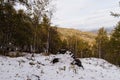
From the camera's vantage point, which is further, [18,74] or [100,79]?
[100,79]

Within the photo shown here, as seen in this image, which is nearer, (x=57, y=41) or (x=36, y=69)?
(x=36, y=69)

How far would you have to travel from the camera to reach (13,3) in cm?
3098

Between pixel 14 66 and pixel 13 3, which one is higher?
pixel 13 3

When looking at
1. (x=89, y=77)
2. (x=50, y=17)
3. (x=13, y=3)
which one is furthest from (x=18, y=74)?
(x=50, y=17)

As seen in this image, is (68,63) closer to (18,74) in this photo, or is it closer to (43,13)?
(18,74)

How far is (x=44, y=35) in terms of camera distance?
7119cm

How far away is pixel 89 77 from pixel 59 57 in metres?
6.70

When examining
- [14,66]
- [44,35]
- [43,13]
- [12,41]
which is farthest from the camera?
[44,35]

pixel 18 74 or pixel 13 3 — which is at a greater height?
pixel 13 3

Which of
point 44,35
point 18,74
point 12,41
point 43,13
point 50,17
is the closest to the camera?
point 18,74

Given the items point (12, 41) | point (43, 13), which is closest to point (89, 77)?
point (43, 13)

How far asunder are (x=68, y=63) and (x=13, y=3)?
9710mm

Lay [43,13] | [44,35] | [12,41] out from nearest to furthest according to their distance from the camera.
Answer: [43,13] < [12,41] < [44,35]

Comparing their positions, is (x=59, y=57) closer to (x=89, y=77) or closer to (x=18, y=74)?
(x=89, y=77)
